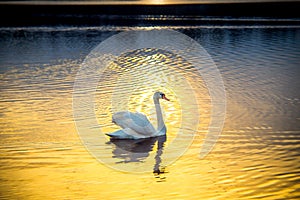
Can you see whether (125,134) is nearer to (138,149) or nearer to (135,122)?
(135,122)

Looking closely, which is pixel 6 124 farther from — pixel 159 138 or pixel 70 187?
pixel 70 187

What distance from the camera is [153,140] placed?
9.38 m

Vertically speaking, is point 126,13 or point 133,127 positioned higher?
point 133,127

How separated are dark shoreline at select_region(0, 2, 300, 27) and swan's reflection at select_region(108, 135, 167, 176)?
62.9 feet

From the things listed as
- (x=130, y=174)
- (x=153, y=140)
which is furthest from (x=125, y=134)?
(x=130, y=174)

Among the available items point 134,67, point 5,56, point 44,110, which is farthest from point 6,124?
point 5,56

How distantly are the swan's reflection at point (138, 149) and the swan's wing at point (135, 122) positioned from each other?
0.15 metres

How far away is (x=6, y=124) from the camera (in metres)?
10.3

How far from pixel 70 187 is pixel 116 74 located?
25.2ft

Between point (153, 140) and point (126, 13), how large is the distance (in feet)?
73.3

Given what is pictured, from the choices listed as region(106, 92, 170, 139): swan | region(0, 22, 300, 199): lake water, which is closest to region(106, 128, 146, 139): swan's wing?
region(106, 92, 170, 139): swan

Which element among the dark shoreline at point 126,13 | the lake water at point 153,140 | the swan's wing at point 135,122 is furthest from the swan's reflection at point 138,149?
the dark shoreline at point 126,13

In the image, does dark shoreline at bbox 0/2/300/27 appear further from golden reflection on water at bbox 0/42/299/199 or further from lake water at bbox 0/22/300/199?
golden reflection on water at bbox 0/42/299/199

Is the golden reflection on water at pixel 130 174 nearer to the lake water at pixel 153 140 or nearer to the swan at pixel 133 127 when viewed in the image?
the lake water at pixel 153 140
